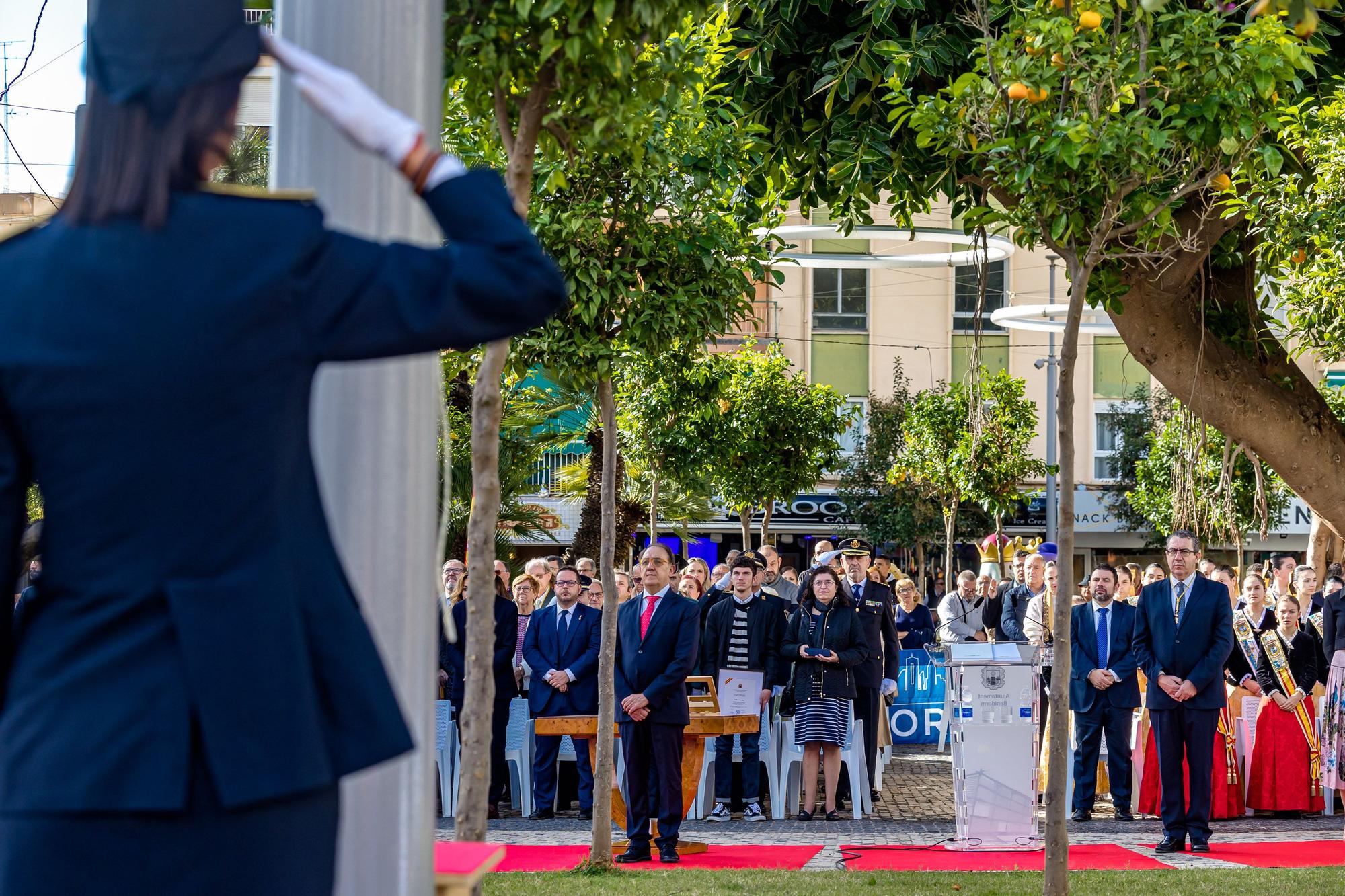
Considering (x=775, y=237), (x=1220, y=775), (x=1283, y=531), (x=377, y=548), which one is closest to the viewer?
(x=377, y=548)

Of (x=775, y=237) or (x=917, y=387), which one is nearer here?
(x=775, y=237)

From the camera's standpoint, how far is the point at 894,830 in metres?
11.7

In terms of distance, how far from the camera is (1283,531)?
41250 mm

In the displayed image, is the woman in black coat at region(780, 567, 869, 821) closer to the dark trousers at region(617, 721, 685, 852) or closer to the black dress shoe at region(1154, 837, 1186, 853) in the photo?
the dark trousers at region(617, 721, 685, 852)

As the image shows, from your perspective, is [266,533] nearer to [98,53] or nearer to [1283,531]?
[98,53]

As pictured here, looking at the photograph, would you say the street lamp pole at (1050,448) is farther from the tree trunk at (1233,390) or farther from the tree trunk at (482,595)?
the tree trunk at (482,595)

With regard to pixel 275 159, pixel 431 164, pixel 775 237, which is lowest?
pixel 431 164

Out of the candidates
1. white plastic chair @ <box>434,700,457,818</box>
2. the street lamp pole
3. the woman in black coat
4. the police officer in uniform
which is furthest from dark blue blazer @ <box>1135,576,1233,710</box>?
the street lamp pole

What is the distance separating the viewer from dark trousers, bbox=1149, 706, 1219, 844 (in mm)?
10500

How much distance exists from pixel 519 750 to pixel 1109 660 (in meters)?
5.03

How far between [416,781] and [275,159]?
1.18 meters

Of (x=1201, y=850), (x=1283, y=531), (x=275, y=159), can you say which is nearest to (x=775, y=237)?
(x=1201, y=850)

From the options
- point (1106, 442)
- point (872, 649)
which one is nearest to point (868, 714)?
point (872, 649)

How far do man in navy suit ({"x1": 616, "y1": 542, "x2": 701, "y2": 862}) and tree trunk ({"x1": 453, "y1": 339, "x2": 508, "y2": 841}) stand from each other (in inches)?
216
